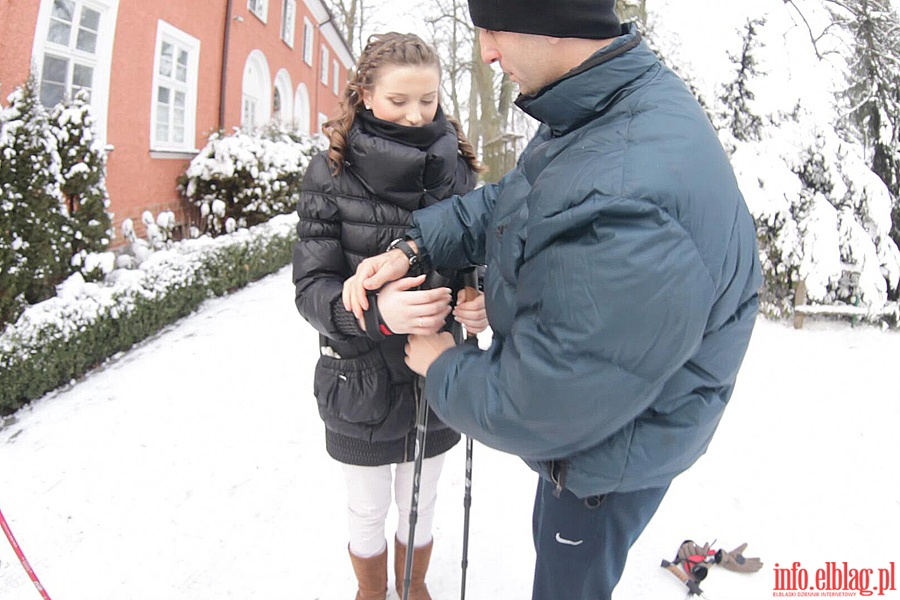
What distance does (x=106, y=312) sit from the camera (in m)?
5.15

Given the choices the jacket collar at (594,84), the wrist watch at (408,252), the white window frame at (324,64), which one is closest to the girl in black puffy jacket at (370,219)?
the wrist watch at (408,252)

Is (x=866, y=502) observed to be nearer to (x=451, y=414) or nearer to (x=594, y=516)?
(x=594, y=516)

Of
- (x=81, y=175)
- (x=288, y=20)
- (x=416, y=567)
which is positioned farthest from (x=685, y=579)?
(x=288, y=20)

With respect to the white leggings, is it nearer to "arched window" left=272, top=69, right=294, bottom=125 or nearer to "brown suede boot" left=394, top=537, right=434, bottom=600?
"brown suede boot" left=394, top=537, right=434, bottom=600

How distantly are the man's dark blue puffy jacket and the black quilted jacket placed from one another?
2.16 ft

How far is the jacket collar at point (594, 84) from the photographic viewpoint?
1.15 metres

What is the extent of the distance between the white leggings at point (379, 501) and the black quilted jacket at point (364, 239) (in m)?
0.12

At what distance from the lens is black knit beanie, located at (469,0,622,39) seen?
3.62 ft

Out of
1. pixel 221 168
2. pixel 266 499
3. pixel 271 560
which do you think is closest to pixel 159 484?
pixel 266 499

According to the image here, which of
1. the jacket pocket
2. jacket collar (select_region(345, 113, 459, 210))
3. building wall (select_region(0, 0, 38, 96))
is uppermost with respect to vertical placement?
building wall (select_region(0, 0, 38, 96))

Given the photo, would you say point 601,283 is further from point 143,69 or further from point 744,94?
point 143,69

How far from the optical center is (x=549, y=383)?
1048mm

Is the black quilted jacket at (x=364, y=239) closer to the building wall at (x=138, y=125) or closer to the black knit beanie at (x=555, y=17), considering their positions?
the black knit beanie at (x=555, y=17)

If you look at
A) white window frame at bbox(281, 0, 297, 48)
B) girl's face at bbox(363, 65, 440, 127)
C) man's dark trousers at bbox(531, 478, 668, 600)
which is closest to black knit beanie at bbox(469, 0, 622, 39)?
girl's face at bbox(363, 65, 440, 127)
